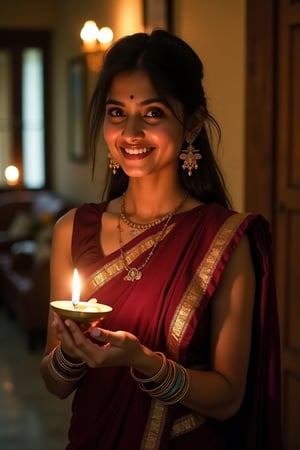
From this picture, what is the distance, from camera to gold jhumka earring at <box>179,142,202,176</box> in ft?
5.40

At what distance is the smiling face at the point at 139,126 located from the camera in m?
1.52

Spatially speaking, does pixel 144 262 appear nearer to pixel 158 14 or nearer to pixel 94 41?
pixel 158 14

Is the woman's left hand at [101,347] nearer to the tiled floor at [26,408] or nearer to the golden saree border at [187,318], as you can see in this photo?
the golden saree border at [187,318]

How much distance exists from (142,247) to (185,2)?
9.35ft

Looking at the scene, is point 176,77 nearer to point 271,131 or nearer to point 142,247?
point 142,247

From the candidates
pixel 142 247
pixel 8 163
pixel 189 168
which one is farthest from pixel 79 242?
pixel 8 163

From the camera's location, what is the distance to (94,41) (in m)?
5.81

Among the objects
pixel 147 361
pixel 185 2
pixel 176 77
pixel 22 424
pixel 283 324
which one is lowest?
pixel 22 424

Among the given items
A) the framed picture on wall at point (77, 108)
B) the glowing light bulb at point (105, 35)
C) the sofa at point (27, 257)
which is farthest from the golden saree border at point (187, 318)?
the framed picture on wall at point (77, 108)

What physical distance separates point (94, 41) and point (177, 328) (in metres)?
4.57

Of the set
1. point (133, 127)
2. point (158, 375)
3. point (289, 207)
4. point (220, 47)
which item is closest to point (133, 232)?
point (133, 127)

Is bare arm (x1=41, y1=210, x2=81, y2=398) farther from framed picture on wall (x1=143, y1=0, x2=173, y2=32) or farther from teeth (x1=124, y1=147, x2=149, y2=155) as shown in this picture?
framed picture on wall (x1=143, y1=0, x2=173, y2=32)

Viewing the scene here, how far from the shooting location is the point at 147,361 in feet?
4.58

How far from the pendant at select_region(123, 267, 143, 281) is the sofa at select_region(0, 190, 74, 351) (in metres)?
4.14
